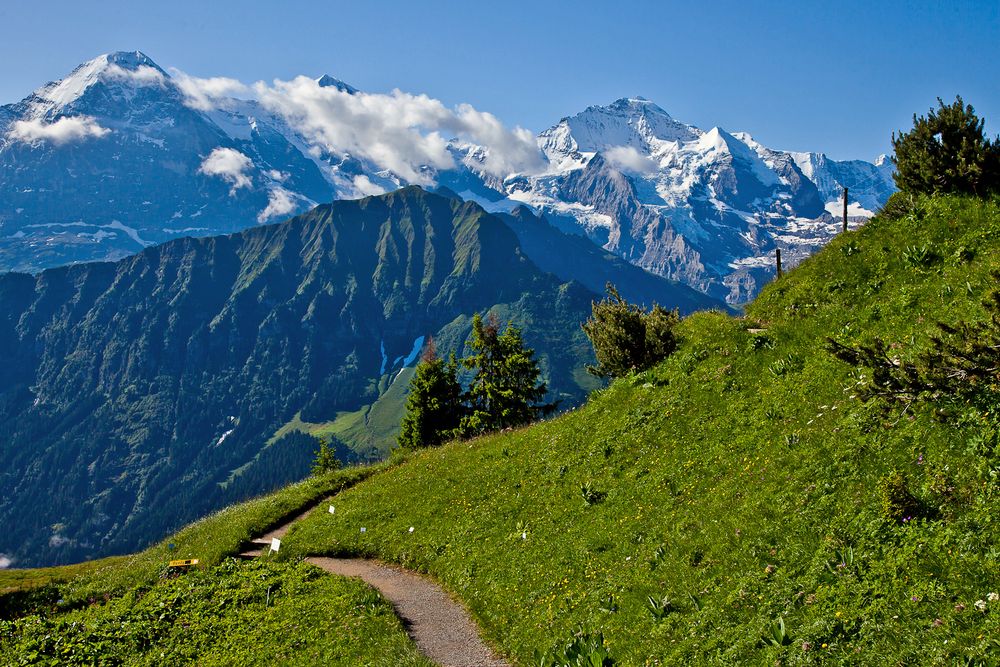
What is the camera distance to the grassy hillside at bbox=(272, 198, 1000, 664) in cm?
1191

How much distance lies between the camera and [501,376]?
69625 mm

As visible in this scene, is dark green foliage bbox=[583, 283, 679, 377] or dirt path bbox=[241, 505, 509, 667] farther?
dark green foliage bbox=[583, 283, 679, 377]

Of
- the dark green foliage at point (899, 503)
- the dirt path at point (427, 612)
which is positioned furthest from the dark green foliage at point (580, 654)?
the dark green foliage at point (899, 503)

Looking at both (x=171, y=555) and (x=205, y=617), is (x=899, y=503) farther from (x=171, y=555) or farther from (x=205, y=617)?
(x=171, y=555)

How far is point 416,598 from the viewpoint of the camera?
23.1 meters

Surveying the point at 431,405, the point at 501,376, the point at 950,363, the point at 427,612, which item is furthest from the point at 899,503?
the point at 431,405

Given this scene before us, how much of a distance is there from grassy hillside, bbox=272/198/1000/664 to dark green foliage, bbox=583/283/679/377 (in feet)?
4.97

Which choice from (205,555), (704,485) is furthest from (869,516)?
(205,555)

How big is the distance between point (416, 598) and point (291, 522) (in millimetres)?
15840

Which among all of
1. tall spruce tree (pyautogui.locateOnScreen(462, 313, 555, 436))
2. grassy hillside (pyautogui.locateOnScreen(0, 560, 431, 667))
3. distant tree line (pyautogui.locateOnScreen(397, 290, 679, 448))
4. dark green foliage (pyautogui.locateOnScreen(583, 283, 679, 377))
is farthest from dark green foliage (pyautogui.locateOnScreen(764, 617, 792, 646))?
tall spruce tree (pyautogui.locateOnScreen(462, 313, 555, 436))

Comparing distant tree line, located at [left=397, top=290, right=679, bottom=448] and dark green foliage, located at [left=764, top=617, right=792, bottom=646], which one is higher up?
distant tree line, located at [left=397, top=290, right=679, bottom=448]

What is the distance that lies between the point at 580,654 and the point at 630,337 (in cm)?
1869

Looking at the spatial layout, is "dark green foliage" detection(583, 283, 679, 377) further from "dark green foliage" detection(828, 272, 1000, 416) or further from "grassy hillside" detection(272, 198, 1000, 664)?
"dark green foliage" detection(828, 272, 1000, 416)

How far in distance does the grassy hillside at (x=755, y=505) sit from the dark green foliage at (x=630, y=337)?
1514 millimetres
